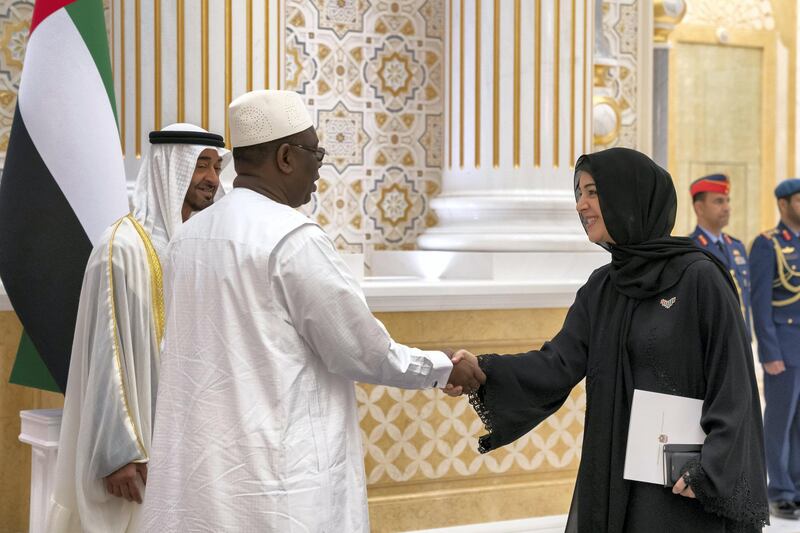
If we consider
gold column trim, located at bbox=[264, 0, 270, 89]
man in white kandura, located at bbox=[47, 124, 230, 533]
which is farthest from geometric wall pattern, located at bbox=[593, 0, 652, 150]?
man in white kandura, located at bbox=[47, 124, 230, 533]

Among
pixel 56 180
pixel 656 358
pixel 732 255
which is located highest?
pixel 56 180

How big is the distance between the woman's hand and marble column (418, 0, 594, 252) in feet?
8.41

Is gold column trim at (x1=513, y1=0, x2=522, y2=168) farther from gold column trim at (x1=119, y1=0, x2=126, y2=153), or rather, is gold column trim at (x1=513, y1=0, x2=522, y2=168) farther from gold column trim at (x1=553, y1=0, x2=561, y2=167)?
gold column trim at (x1=119, y1=0, x2=126, y2=153)

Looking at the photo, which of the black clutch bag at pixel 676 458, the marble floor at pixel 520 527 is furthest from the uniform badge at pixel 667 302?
the marble floor at pixel 520 527

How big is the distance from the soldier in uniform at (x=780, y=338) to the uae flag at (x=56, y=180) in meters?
3.28

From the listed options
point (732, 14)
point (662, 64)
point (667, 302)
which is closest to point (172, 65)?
point (667, 302)

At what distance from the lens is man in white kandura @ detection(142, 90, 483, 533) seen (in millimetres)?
2420

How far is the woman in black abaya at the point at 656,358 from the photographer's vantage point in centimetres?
256

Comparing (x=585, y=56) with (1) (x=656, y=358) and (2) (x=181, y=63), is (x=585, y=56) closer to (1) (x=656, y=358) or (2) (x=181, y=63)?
(2) (x=181, y=63)

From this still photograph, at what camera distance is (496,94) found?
5.20m

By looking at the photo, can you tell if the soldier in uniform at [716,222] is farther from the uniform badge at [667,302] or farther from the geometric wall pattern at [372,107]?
the uniform badge at [667,302]

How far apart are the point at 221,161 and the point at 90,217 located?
1.60 ft

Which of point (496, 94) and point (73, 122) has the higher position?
point (496, 94)

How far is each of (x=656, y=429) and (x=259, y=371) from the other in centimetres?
97
